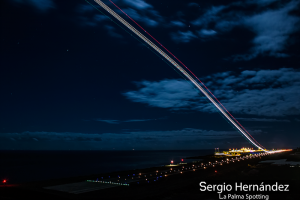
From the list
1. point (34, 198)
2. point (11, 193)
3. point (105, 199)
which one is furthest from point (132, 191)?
point (11, 193)

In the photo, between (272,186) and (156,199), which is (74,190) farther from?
(272,186)

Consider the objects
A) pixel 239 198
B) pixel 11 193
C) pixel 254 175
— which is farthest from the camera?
pixel 254 175

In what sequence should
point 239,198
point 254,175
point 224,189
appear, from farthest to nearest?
1. point 254,175
2. point 224,189
3. point 239,198

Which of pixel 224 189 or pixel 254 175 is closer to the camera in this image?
pixel 224 189

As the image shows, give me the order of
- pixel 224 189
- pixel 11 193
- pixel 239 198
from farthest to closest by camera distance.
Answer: pixel 224 189 < pixel 11 193 < pixel 239 198

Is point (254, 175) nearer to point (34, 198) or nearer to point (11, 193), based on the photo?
point (34, 198)

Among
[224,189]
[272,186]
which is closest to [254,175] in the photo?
[272,186]

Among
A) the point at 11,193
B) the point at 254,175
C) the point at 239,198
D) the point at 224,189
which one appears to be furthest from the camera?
the point at 254,175

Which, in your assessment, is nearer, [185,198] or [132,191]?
[185,198]
